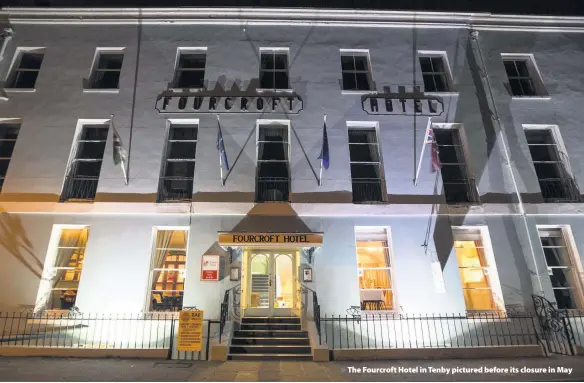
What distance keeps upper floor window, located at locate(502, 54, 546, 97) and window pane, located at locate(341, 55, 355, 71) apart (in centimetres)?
633

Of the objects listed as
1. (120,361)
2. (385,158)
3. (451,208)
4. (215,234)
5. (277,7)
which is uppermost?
(277,7)

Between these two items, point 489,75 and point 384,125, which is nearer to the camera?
point 384,125

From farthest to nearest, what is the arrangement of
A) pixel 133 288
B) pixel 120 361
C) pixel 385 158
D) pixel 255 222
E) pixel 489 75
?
pixel 489 75 < pixel 385 158 < pixel 255 222 < pixel 133 288 < pixel 120 361

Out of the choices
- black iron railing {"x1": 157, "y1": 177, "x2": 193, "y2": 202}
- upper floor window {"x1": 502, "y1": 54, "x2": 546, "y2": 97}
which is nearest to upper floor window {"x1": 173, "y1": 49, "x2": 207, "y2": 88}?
black iron railing {"x1": 157, "y1": 177, "x2": 193, "y2": 202}

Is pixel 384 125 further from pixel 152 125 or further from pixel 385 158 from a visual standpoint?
pixel 152 125

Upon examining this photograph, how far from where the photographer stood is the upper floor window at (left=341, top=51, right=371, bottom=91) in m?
14.4

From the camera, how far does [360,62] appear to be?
14945 millimetres

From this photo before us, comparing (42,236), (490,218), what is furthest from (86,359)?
(490,218)

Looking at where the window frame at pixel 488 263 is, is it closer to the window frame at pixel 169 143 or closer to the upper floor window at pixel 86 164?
the window frame at pixel 169 143

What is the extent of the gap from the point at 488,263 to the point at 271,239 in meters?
7.25

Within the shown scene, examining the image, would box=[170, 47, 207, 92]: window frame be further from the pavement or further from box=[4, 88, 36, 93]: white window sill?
the pavement

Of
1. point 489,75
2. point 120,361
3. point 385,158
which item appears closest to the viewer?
point 120,361

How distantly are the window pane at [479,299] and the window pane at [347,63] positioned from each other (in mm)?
9503

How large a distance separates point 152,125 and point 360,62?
28.4 ft
